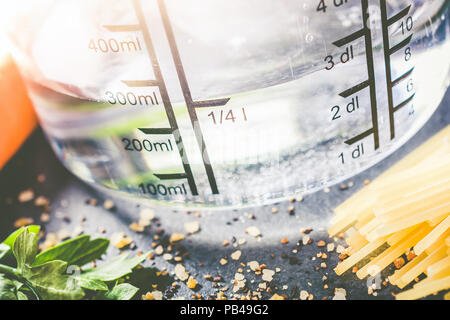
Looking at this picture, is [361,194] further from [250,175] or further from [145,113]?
[145,113]

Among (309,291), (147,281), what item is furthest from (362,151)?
(147,281)

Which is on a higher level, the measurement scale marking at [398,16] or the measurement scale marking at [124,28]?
the measurement scale marking at [124,28]

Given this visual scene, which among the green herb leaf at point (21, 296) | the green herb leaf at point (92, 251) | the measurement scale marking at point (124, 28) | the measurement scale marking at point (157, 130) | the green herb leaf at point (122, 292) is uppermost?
the measurement scale marking at point (124, 28)

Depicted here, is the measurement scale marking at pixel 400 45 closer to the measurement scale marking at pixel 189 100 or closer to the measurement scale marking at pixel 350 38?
the measurement scale marking at pixel 350 38

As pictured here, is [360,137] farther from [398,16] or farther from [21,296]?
[21,296]

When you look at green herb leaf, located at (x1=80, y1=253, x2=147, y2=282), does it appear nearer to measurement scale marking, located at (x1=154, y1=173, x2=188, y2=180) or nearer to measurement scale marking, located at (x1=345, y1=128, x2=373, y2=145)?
measurement scale marking, located at (x1=154, y1=173, x2=188, y2=180)

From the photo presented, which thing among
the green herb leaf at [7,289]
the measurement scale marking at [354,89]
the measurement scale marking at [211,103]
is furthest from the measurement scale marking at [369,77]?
the green herb leaf at [7,289]
